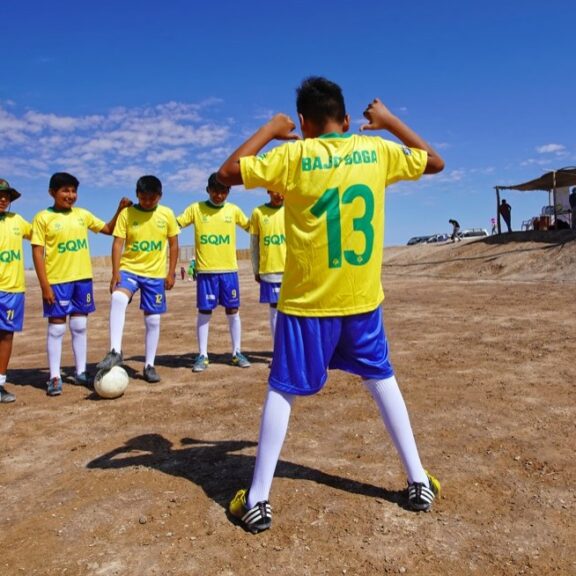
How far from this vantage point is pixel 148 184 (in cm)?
629

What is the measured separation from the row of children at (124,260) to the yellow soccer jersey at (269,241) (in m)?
0.01

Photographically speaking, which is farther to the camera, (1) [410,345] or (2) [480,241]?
(2) [480,241]

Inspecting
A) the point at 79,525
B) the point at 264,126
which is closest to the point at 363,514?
the point at 79,525

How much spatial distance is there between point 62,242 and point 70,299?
0.67 metres

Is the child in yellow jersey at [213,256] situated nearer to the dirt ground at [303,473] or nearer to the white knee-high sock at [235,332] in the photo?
the white knee-high sock at [235,332]

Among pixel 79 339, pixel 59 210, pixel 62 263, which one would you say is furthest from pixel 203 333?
pixel 59 210

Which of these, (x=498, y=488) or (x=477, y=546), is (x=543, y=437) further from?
(x=477, y=546)

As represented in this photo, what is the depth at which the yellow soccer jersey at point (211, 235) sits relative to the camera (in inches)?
275

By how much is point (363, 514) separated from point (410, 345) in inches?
202

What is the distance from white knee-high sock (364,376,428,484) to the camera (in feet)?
9.57

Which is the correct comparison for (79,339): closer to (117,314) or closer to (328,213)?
(117,314)

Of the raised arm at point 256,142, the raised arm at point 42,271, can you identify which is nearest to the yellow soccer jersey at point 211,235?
the raised arm at point 42,271

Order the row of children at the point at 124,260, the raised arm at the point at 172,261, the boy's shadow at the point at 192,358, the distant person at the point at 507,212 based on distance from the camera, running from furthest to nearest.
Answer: the distant person at the point at 507,212 → the boy's shadow at the point at 192,358 → the raised arm at the point at 172,261 → the row of children at the point at 124,260

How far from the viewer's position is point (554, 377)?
5629 mm
